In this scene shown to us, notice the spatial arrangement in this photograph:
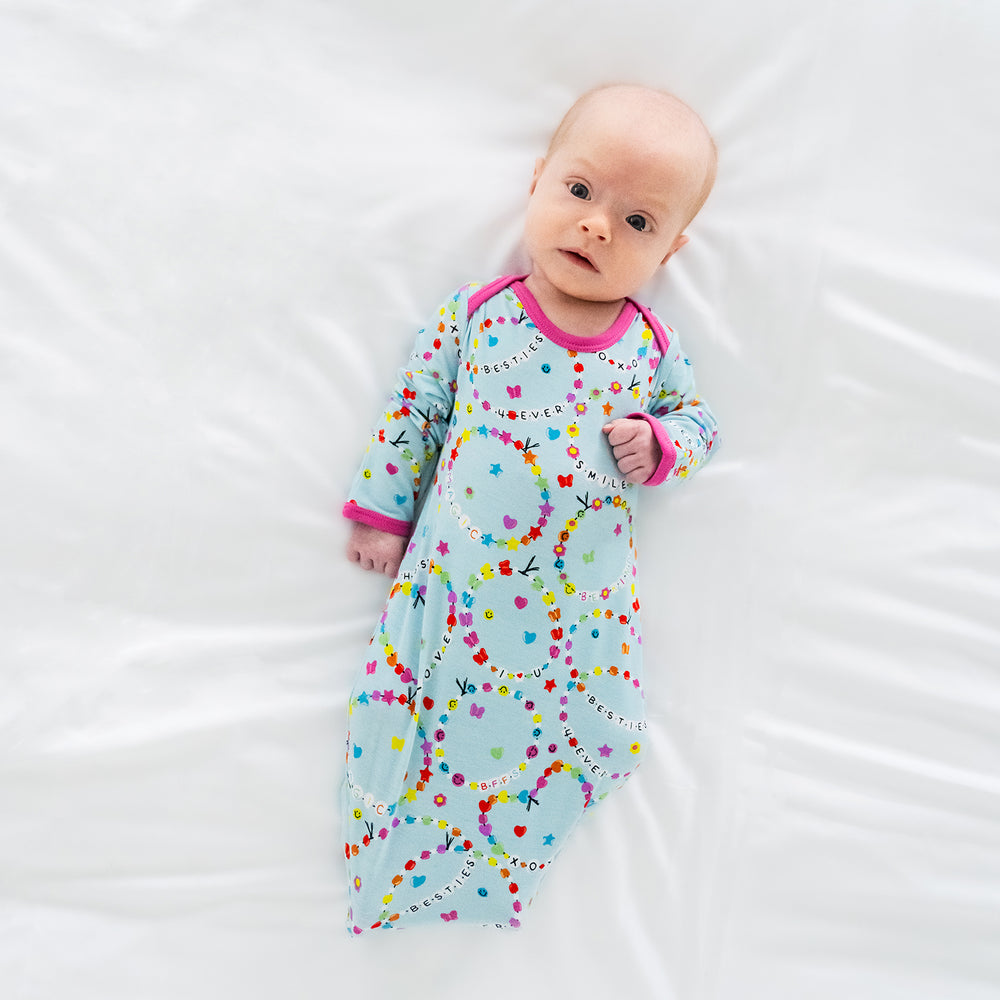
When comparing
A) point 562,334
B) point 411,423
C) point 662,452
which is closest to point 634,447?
point 662,452

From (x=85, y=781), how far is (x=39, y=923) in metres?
0.18

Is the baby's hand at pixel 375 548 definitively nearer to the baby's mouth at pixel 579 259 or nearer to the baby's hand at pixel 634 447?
the baby's hand at pixel 634 447

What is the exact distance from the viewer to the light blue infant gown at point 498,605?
3.22 feet

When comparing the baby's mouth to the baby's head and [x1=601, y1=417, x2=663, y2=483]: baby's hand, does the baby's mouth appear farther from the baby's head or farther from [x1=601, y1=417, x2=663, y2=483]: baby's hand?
[x1=601, y1=417, x2=663, y2=483]: baby's hand

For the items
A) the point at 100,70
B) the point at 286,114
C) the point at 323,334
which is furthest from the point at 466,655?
the point at 100,70

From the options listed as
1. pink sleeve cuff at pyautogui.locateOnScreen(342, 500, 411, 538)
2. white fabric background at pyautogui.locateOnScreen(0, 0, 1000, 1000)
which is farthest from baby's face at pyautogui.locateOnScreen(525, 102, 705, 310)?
pink sleeve cuff at pyautogui.locateOnScreen(342, 500, 411, 538)

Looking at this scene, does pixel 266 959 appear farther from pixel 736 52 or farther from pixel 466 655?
pixel 736 52

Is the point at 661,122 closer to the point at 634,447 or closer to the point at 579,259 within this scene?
the point at 579,259

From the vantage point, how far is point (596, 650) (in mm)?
1032

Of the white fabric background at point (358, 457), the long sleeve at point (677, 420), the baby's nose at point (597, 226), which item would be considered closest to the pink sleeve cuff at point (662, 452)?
the long sleeve at point (677, 420)

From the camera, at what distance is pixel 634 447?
0.98m

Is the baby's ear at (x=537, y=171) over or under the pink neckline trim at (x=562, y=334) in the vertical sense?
over

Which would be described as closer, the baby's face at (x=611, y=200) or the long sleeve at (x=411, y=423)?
the baby's face at (x=611, y=200)

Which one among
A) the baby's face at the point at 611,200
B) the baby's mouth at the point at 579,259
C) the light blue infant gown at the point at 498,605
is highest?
the baby's face at the point at 611,200
